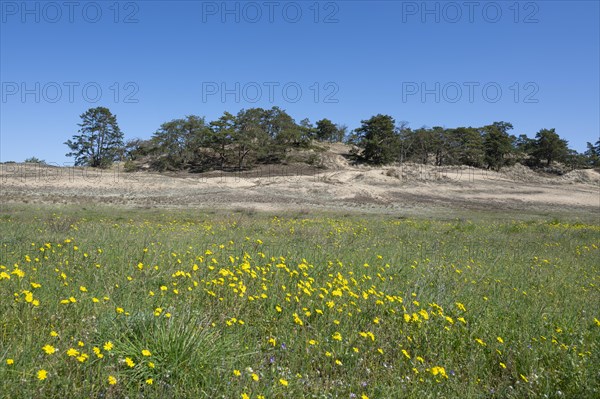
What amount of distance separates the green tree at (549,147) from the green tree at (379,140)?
30.8 meters

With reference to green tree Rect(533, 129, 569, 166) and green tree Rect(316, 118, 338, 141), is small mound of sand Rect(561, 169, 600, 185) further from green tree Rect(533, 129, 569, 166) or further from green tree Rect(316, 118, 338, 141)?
green tree Rect(316, 118, 338, 141)

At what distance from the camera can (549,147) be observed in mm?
79562

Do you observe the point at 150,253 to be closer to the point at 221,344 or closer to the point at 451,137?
the point at 221,344

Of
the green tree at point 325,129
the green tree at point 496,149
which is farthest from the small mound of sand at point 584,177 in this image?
the green tree at point 325,129

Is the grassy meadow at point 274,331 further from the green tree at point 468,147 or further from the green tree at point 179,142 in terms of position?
the green tree at point 468,147

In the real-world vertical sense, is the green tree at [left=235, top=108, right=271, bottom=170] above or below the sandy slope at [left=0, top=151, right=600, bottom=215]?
above

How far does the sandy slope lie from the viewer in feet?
108

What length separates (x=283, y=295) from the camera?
5.02 meters

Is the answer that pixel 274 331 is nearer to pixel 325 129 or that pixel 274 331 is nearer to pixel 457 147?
pixel 457 147

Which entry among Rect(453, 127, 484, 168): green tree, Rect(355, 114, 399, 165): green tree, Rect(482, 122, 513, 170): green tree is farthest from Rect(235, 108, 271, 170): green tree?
Rect(482, 122, 513, 170): green tree

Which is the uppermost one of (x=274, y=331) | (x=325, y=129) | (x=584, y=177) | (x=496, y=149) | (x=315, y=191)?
(x=325, y=129)

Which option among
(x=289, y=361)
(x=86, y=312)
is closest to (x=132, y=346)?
(x=86, y=312)

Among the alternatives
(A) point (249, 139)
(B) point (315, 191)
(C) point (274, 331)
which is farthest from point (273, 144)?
(C) point (274, 331)

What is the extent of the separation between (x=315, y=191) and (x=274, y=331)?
3878 centimetres
